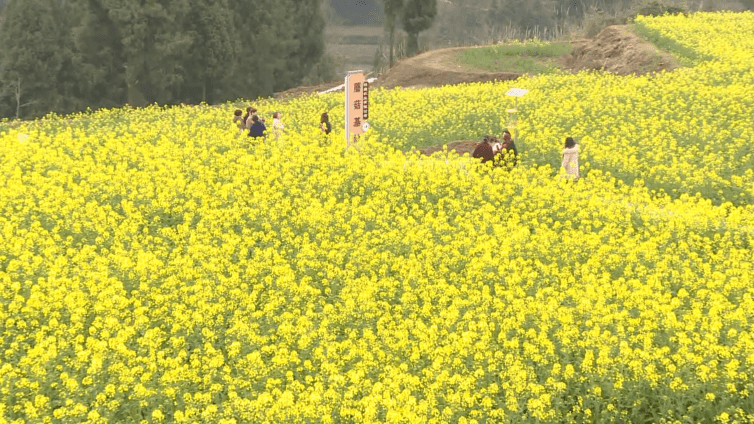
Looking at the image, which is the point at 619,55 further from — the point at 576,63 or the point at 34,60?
the point at 34,60

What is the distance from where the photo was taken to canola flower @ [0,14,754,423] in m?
8.62

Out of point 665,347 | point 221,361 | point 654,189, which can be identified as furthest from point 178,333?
point 654,189

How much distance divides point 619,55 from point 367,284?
2893 centimetres

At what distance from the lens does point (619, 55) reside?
118 feet

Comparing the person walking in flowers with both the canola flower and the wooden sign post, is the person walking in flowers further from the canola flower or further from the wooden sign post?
the wooden sign post

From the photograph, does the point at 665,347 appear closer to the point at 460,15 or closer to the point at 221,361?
the point at 221,361

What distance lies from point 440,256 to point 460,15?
84800mm

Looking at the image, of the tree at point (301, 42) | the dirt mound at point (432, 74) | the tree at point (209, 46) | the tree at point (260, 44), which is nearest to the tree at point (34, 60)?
the tree at point (209, 46)

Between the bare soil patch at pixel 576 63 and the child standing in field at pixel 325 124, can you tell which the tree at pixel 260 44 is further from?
the child standing in field at pixel 325 124

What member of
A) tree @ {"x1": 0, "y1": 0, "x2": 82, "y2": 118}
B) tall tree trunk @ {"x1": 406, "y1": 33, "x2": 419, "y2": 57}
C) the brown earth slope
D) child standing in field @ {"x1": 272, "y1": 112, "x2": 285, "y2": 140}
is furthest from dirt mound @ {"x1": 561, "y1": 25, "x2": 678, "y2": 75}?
tree @ {"x1": 0, "y1": 0, "x2": 82, "y2": 118}

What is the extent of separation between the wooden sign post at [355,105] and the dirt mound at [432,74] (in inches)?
800

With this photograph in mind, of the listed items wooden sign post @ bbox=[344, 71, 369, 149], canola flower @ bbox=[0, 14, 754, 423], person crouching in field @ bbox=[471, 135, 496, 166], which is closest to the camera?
canola flower @ bbox=[0, 14, 754, 423]

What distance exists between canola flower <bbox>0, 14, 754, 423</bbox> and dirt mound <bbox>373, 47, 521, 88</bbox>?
761 inches

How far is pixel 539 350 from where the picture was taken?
9.51 metres
